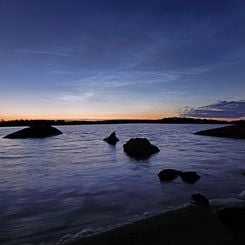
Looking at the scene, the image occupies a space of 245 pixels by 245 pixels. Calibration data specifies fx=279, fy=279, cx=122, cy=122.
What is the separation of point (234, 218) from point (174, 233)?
1794mm

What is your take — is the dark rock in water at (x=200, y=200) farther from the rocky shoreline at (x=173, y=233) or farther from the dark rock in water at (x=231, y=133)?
the dark rock in water at (x=231, y=133)

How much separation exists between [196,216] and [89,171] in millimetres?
11803

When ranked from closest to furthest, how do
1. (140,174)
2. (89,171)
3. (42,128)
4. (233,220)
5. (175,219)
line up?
1. (233,220)
2. (175,219)
3. (140,174)
4. (89,171)
5. (42,128)

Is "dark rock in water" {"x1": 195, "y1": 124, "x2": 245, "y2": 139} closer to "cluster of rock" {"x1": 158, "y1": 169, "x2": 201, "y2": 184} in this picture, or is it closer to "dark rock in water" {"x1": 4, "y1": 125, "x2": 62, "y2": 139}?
"dark rock in water" {"x1": 4, "y1": 125, "x2": 62, "y2": 139}

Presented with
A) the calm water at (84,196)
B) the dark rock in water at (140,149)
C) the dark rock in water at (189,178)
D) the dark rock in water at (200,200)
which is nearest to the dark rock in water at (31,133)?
the dark rock in water at (140,149)

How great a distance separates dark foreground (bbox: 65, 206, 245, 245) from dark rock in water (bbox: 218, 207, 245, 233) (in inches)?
7.1

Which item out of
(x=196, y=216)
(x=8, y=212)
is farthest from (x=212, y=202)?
(x=8, y=212)

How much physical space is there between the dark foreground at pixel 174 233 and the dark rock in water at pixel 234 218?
181mm

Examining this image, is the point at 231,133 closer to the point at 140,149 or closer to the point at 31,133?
the point at 140,149

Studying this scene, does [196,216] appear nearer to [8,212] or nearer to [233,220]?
[233,220]

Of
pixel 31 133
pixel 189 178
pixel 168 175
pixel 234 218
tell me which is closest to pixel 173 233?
pixel 234 218

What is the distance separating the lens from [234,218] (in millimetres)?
7941

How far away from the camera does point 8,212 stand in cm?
1043

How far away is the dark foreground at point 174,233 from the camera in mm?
7230
